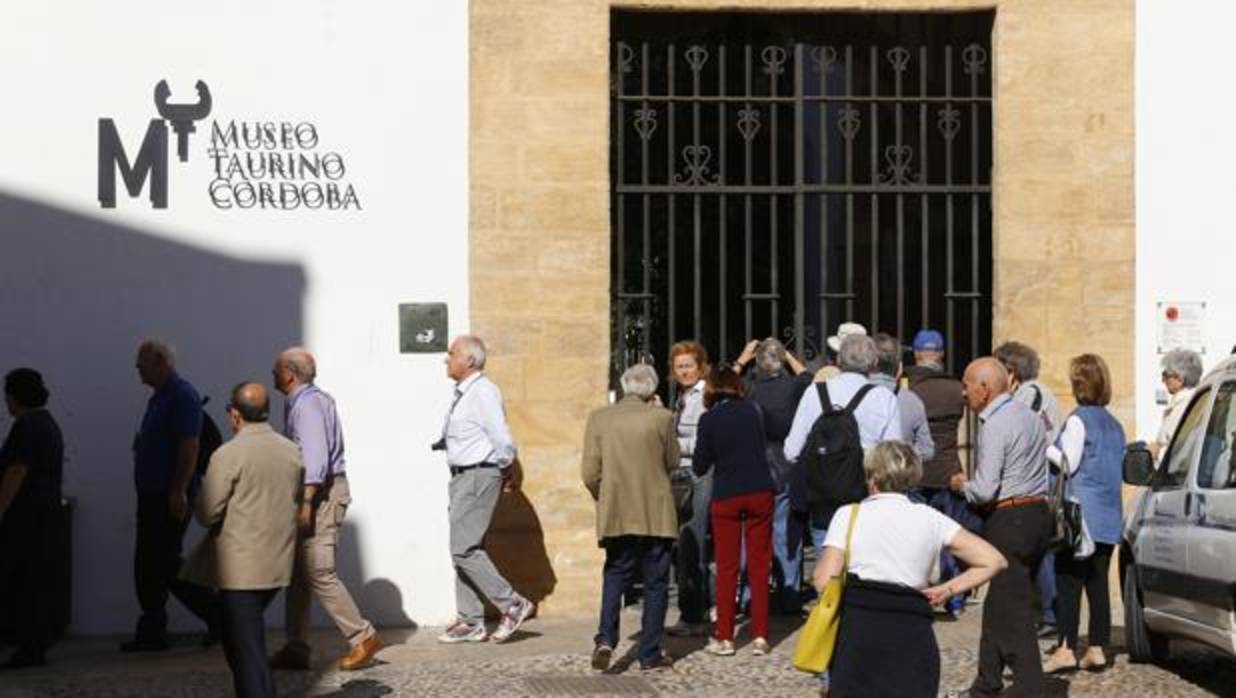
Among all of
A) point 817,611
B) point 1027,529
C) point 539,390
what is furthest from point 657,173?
point 817,611

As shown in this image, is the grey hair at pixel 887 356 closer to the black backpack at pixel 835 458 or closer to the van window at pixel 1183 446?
the black backpack at pixel 835 458

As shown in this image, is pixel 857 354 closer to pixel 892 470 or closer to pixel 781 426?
pixel 781 426

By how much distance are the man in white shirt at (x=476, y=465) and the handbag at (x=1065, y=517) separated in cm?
308

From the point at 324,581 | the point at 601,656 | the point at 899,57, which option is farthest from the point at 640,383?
the point at 899,57

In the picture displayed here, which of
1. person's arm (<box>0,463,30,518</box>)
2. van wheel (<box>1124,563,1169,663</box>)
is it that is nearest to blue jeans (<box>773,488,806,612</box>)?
van wheel (<box>1124,563,1169,663</box>)

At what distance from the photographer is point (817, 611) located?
7.48m

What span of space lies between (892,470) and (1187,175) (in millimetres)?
6902

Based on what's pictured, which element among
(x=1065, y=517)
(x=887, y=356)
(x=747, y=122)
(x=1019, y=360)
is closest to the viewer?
(x=1065, y=517)

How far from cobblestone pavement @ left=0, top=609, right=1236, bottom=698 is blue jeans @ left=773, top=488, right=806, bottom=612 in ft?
2.58

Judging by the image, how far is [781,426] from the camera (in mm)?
13305

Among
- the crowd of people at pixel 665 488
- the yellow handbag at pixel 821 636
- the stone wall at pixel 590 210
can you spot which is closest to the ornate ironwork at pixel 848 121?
the stone wall at pixel 590 210

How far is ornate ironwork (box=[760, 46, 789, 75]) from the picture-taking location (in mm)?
14180

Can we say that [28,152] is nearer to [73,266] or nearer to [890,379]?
[73,266]

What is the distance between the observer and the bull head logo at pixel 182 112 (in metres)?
13.3
